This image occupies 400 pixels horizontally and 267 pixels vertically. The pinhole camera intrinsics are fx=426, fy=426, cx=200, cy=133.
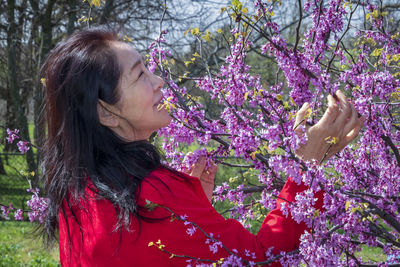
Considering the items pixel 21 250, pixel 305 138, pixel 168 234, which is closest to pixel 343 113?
pixel 305 138

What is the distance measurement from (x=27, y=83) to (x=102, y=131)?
12.8 metres

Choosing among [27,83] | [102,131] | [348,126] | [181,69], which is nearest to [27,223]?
[181,69]

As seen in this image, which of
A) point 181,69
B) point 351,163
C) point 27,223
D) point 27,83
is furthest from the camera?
point 27,83

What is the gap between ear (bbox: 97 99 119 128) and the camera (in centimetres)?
191

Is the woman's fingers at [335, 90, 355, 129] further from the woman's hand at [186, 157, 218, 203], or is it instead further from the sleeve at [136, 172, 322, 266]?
the woman's hand at [186, 157, 218, 203]

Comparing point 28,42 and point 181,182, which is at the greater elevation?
point 28,42

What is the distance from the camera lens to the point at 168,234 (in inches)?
65.3

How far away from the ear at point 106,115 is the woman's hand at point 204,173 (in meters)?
0.51

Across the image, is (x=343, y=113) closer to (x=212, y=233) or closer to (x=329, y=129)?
(x=329, y=129)

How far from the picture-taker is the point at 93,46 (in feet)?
6.24

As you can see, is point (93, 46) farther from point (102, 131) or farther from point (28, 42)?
point (28, 42)

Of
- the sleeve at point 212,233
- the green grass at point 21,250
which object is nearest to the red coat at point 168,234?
the sleeve at point 212,233

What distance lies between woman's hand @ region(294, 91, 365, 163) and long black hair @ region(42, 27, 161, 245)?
Result: 657mm

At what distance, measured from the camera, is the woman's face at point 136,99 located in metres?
1.90
